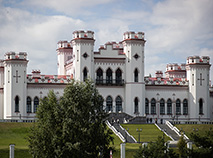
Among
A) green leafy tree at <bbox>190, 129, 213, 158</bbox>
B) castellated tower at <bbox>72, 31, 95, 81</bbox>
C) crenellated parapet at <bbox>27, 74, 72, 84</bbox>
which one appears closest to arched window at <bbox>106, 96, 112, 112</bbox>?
castellated tower at <bbox>72, 31, 95, 81</bbox>

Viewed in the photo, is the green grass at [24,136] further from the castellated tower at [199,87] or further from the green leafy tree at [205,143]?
the castellated tower at [199,87]

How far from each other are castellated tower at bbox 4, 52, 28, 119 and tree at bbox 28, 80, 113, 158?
94.6ft

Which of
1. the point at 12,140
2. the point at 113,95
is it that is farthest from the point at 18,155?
the point at 113,95

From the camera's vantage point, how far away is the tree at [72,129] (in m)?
47.0

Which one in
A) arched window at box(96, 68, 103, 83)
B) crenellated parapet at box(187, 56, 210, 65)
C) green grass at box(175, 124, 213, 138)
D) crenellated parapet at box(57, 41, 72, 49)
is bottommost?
green grass at box(175, 124, 213, 138)

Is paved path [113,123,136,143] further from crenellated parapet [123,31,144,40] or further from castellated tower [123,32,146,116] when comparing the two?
crenellated parapet [123,31,144,40]

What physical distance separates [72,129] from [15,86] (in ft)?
106

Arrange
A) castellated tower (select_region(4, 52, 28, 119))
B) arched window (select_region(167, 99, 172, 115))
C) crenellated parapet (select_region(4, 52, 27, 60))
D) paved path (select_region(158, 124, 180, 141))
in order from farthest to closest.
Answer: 1. arched window (select_region(167, 99, 172, 115))
2. crenellated parapet (select_region(4, 52, 27, 60))
3. castellated tower (select_region(4, 52, 28, 119))
4. paved path (select_region(158, 124, 180, 141))

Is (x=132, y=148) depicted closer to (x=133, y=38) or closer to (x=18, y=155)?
(x=18, y=155)

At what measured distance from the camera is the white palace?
7838cm

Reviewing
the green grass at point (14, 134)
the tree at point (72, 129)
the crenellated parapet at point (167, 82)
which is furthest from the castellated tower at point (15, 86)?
the tree at point (72, 129)

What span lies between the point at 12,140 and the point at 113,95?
22712mm

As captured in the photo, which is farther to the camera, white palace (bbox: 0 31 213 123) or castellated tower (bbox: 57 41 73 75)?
castellated tower (bbox: 57 41 73 75)

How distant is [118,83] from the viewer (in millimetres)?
82125
